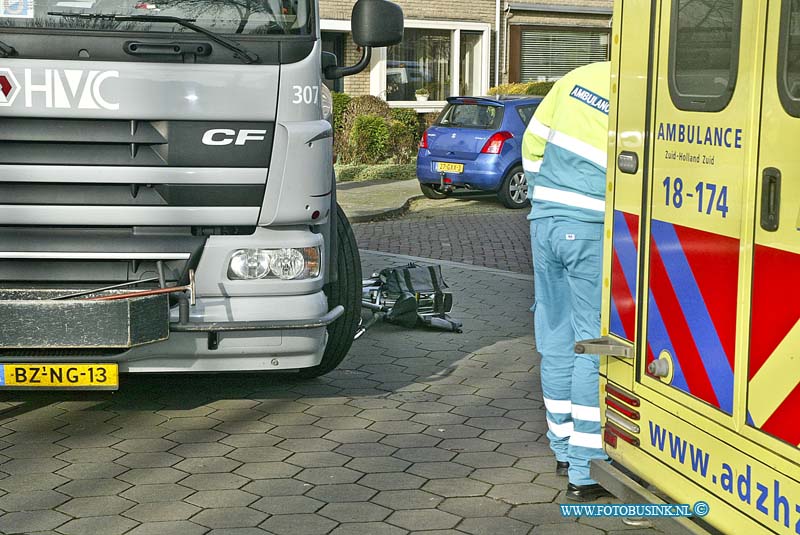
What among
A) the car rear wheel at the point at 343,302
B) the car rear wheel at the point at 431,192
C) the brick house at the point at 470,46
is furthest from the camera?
the brick house at the point at 470,46

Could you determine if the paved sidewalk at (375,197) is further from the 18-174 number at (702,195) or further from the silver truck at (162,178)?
the 18-174 number at (702,195)

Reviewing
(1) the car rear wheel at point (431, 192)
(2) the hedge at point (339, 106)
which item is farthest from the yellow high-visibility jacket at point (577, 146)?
(2) the hedge at point (339, 106)

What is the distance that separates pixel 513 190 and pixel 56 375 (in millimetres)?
11421

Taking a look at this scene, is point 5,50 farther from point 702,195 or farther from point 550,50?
point 550,50

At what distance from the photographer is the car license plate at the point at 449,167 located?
1627cm

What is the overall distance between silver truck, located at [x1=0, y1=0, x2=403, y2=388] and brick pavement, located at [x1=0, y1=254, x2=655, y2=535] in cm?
45

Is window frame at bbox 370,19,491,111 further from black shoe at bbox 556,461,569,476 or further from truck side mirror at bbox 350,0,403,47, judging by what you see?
black shoe at bbox 556,461,569,476

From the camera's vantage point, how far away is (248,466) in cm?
540

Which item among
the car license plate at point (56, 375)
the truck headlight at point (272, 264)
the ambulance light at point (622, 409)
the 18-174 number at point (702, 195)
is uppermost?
the 18-174 number at point (702, 195)

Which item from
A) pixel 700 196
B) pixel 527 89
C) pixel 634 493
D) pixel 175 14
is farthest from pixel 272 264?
pixel 527 89

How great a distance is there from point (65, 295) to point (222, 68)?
1288 mm

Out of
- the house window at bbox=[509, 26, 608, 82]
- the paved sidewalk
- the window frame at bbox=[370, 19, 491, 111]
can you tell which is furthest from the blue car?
the house window at bbox=[509, 26, 608, 82]

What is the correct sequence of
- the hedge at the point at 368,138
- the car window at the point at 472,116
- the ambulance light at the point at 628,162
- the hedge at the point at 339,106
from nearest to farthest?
1. the ambulance light at the point at 628,162
2. the car window at the point at 472,116
3. the hedge at the point at 368,138
4. the hedge at the point at 339,106

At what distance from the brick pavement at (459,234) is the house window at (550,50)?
12089mm
